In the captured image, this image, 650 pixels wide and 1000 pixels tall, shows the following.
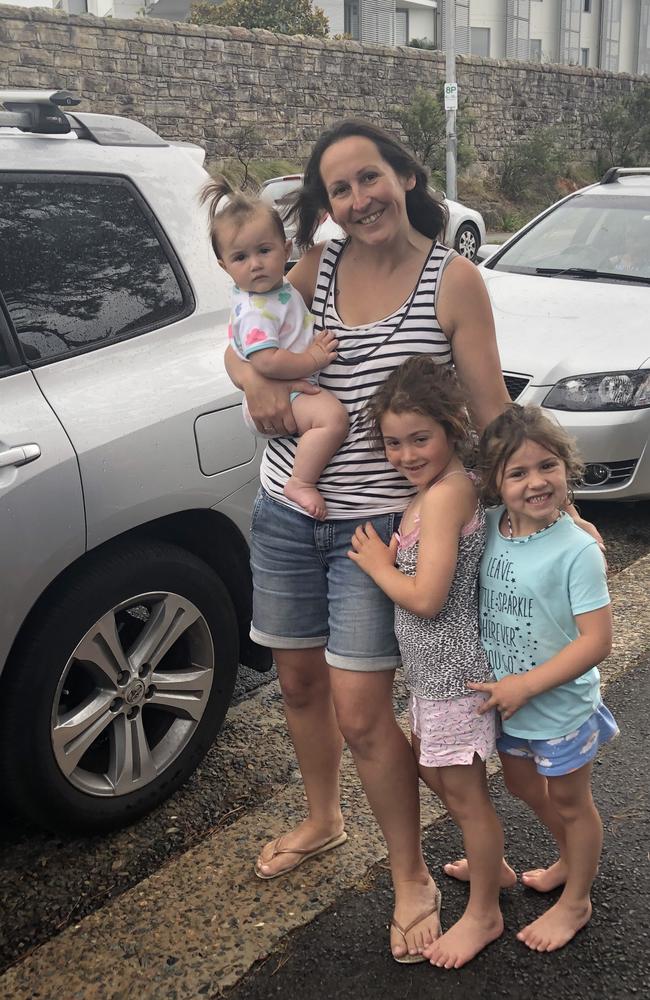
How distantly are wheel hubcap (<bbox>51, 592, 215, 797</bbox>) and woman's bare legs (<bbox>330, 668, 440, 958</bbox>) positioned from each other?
0.67m

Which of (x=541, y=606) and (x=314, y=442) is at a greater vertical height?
(x=314, y=442)

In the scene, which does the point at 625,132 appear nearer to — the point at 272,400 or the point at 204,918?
the point at 272,400

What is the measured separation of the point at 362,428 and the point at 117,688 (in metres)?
1.03

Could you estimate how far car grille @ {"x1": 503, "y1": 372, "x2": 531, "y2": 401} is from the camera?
16.3 feet

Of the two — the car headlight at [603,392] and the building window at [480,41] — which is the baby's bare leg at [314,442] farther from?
the building window at [480,41]

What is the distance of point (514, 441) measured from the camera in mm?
1996

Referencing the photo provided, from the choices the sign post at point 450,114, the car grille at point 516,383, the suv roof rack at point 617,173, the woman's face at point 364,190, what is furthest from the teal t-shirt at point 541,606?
the sign post at point 450,114

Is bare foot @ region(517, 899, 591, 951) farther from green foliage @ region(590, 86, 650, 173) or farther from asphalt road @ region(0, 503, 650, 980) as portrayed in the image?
green foliage @ region(590, 86, 650, 173)

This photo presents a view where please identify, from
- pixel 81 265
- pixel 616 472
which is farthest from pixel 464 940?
pixel 616 472

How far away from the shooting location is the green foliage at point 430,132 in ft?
81.5

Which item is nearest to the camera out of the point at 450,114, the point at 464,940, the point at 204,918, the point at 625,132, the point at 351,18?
the point at 464,940

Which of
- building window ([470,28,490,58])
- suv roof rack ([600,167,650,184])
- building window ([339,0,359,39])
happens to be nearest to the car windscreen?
suv roof rack ([600,167,650,184])

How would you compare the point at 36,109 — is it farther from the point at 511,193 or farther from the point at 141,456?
the point at 511,193

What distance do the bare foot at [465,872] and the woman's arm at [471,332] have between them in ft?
3.66
